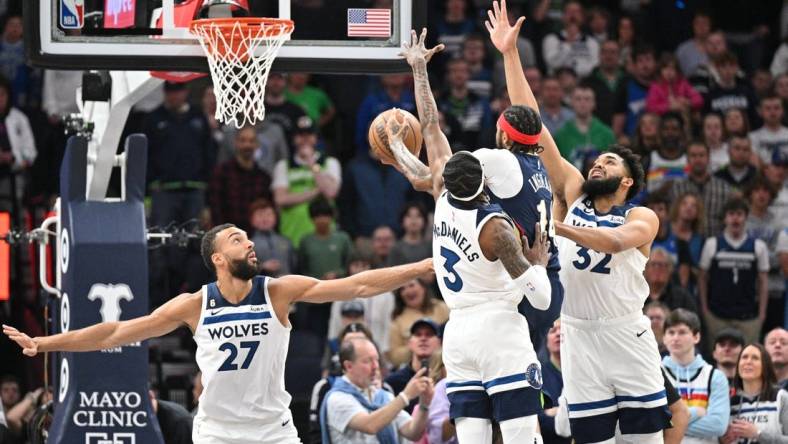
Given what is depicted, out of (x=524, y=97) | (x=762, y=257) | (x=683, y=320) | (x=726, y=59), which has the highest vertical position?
(x=726, y=59)

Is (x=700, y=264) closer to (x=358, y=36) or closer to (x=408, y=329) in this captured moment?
(x=408, y=329)

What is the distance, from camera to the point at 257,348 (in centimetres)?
1001

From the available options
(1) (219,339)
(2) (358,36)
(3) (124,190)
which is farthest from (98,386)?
(2) (358,36)

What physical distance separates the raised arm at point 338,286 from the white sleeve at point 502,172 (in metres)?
0.75

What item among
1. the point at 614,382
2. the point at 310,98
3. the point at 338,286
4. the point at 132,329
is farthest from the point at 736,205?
the point at 132,329

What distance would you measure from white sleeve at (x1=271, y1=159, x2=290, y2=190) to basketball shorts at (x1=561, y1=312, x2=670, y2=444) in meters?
6.92

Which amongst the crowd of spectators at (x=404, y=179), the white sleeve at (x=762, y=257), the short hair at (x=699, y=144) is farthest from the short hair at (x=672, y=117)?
the white sleeve at (x=762, y=257)

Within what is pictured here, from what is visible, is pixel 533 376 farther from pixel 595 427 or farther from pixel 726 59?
pixel 726 59

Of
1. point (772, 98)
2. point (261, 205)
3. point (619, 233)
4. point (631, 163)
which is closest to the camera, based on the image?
point (619, 233)

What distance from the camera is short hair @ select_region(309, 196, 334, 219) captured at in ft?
53.6

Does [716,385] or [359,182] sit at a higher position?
[359,182]

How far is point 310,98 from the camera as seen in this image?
18.3 metres

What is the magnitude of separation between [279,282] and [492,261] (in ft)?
4.95

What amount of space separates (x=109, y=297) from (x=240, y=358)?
2387 millimetres
